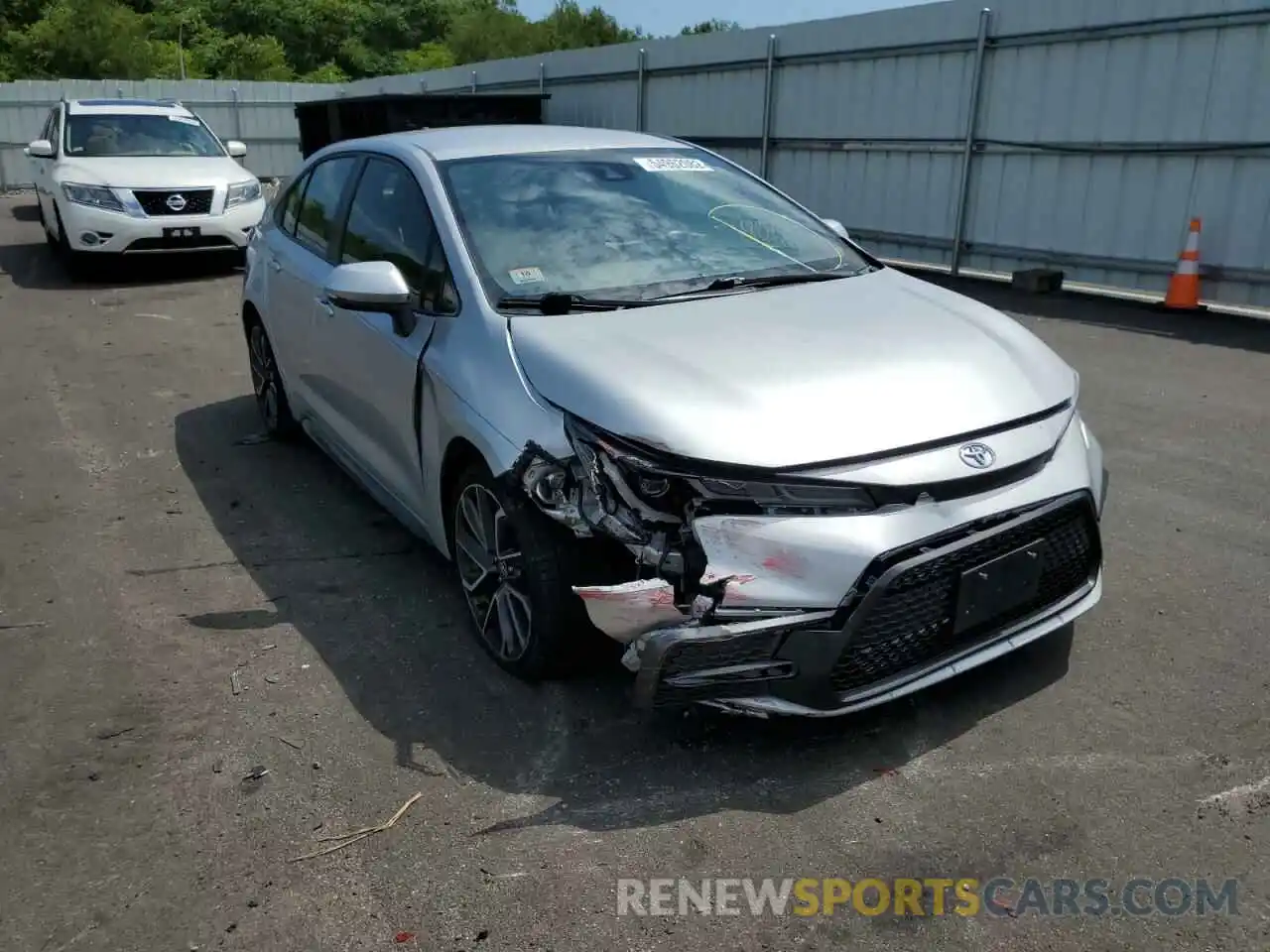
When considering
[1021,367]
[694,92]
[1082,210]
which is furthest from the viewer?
[694,92]

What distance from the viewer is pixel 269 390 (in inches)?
239

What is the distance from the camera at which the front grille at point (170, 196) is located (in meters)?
11.2

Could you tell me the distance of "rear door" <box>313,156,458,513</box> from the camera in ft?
12.7

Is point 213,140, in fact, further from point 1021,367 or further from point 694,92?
point 1021,367

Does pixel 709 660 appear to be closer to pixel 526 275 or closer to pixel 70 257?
pixel 526 275

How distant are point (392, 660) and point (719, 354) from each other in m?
1.53

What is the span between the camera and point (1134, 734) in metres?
3.12

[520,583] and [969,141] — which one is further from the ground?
[969,141]

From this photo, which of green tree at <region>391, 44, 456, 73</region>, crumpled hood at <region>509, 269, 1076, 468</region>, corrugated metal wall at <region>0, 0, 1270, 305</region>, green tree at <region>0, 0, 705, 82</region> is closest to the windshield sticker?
crumpled hood at <region>509, 269, 1076, 468</region>

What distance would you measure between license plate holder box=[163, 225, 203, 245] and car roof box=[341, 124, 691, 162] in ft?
24.2

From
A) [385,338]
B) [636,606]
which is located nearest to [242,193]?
[385,338]

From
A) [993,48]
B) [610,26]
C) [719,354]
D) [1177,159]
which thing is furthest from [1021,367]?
[610,26]

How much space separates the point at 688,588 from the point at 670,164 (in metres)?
2.33

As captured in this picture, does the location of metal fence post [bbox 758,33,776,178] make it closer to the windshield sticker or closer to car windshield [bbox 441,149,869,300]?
car windshield [bbox 441,149,869,300]
